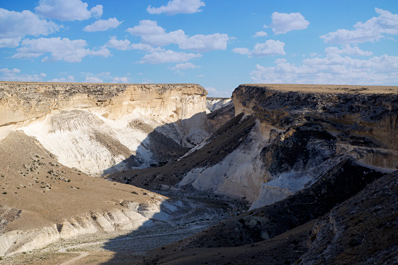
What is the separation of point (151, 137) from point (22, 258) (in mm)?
39025

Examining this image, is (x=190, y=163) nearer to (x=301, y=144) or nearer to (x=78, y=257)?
(x=301, y=144)

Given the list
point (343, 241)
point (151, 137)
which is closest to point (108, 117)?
point (151, 137)

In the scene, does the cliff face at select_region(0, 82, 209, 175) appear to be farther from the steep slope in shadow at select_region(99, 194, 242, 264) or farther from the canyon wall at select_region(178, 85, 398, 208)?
the steep slope in shadow at select_region(99, 194, 242, 264)

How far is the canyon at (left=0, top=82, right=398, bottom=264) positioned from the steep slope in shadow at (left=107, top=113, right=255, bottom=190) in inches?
6.9

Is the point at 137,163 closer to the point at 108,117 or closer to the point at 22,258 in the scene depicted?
the point at 108,117

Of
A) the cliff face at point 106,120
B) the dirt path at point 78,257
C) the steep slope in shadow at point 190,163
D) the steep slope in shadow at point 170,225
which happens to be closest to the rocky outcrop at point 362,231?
the steep slope in shadow at point 170,225

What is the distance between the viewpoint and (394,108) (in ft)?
80.8

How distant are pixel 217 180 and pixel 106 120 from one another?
2223 cm

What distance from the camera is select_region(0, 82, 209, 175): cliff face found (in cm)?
4659

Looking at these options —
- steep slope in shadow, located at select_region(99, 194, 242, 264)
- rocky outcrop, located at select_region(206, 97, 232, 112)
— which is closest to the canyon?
steep slope in shadow, located at select_region(99, 194, 242, 264)

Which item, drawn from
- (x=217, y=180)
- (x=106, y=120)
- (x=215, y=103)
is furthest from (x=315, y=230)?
(x=215, y=103)

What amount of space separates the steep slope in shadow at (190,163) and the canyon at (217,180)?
0.18 meters

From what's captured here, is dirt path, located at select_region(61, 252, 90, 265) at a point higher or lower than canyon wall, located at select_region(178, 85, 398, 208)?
lower

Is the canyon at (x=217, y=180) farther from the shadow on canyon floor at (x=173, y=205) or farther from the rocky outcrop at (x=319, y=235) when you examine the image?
the shadow on canyon floor at (x=173, y=205)
